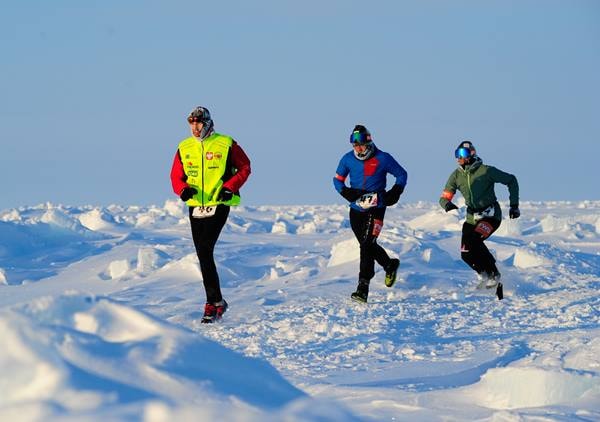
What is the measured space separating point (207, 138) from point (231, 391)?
550 cm

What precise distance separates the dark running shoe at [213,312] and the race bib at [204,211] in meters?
0.79

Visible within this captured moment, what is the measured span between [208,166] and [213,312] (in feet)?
4.22

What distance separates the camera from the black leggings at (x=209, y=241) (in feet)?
27.1

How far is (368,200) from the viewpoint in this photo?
9.38 metres

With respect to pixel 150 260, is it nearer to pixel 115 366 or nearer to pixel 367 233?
pixel 367 233

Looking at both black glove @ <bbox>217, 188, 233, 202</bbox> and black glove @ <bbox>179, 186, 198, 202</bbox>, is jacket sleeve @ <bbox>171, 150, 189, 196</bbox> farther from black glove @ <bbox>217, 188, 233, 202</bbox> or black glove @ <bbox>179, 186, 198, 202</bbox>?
black glove @ <bbox>217, 188, 233, 202</bbox>

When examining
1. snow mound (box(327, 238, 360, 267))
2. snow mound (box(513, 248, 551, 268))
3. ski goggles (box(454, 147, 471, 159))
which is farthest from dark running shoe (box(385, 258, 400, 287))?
snow mound (box(513, 248, 551, 268))

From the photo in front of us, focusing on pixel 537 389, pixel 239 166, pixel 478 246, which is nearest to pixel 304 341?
pixel 239 166

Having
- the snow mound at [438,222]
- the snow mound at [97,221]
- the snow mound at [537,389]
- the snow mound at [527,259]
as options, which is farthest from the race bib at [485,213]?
the snow mound at [97,221]

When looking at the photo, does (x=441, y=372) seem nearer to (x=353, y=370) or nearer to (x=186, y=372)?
(x=353, y=370)

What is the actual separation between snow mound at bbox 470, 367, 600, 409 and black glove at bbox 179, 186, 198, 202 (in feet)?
12.9

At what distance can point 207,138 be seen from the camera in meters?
8.27

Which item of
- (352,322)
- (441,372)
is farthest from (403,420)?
(352,322)

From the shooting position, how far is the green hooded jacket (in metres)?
10.1
